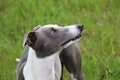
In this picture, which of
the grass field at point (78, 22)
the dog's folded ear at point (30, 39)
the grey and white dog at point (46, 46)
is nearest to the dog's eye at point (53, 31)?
the grey and white dog at point (46, 46)

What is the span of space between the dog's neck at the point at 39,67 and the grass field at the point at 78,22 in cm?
135

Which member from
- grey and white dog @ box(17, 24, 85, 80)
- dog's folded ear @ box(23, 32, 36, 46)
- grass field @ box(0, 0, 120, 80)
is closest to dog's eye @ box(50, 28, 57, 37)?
grey and white dog @ box(17, 24, 85, 80)

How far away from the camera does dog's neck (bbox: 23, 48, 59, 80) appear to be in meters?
4.69

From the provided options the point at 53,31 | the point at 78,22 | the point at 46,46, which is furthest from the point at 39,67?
the point at 78,22

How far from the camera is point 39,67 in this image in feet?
15.4

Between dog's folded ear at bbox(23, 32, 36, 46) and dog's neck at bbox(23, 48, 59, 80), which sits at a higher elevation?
dog's folded ear at bbox(23, 32, 36, 46)

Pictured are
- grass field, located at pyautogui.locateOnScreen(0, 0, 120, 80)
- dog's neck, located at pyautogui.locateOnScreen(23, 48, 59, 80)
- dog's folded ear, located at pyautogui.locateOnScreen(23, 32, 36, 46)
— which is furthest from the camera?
grass field, located at pyautogui.locateOnScreen(0, 0, 120, 80)

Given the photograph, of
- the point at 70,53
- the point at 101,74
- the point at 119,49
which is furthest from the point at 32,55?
the point at 119,49

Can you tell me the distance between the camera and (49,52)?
470cm

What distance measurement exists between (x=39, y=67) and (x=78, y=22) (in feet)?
8.88

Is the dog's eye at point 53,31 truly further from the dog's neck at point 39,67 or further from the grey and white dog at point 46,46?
the dog's neck at point 39,67

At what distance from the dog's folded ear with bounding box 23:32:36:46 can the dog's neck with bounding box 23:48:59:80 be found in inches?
4.7

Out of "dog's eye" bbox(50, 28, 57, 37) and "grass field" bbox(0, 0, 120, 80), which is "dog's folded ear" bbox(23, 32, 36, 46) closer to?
"dog's eye" bbox(50, 28, 57, 37)

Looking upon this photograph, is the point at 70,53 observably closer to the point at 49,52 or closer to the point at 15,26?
the point at 49,52
